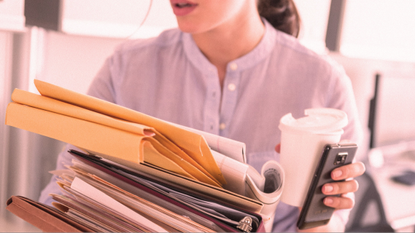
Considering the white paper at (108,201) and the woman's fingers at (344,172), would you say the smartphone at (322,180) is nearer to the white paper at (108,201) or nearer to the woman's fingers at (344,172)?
the woman's fingers at (344,172)

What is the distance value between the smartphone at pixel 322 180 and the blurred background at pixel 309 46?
624mm

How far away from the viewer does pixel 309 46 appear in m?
1.70

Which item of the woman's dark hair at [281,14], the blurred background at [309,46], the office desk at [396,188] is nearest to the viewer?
the blurred background at [309,46]

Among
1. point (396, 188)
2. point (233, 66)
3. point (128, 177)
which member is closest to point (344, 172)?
point (128, 177)

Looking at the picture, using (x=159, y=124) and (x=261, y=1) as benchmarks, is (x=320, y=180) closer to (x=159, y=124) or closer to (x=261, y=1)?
(x=159, y=124)

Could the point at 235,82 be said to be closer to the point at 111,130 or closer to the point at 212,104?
the point at 212,104

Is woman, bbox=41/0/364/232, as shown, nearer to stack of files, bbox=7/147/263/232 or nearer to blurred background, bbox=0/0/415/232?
blurred background, bbox=0/0/415/232

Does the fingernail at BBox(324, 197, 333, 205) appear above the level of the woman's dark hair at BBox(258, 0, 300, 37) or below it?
below

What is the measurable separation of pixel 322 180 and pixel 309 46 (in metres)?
1.38

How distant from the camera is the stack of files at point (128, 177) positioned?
0.30m

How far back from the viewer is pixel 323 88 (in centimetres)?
87

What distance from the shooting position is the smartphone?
454 mm

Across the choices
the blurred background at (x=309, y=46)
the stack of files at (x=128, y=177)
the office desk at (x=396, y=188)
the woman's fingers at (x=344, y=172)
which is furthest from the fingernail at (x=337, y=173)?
the office desk at (x=396, y=188)

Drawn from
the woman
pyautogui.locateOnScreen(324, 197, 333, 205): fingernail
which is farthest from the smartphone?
the woman
